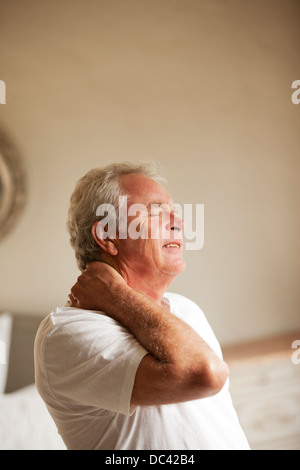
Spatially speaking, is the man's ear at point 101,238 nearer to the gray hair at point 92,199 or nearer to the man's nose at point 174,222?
the gray hair at point 92,199

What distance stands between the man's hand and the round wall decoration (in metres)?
1.41

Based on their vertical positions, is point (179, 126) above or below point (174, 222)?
above

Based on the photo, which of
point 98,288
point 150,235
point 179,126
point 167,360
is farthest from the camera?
point 179,126

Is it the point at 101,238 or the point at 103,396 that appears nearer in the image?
the point at 103,396

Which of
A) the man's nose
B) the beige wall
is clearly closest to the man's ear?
the man's nose


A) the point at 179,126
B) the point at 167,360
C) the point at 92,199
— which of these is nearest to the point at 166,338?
the point at 167,360

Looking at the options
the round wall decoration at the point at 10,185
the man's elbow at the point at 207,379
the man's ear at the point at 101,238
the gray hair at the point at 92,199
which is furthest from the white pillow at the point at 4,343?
the man's elbow at the point at 207,379

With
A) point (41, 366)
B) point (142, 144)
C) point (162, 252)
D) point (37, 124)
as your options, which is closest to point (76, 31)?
point (37, 124)

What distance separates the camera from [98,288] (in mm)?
844

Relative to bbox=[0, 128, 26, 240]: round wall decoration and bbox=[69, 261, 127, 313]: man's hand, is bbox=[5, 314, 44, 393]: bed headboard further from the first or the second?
bbox=[69, 261, 127, 313]: man's hand

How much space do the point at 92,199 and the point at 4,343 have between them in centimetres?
139

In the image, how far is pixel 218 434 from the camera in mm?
840

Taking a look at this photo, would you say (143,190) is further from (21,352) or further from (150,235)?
(21,352)

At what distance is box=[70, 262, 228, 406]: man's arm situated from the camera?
670mm
